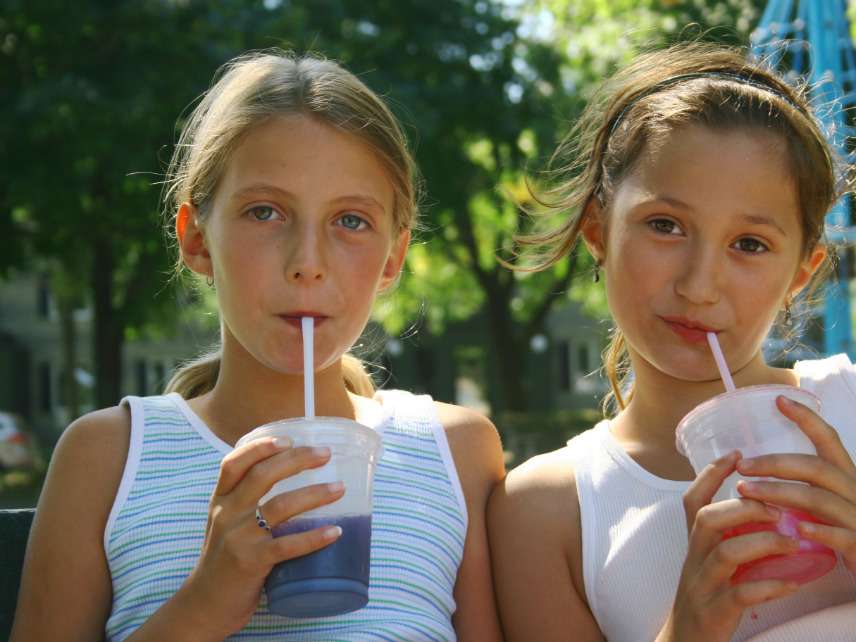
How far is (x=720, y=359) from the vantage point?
227 cm

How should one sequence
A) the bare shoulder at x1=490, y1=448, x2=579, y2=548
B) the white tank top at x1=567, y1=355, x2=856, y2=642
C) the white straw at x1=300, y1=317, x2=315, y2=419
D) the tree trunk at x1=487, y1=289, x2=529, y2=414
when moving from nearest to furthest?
the white straw at x1=300, y1=317, x2=315, y2=419, the white tank top at x1=567, y1=355, x2=856, y2=642, the bare shoulder at x1=490, y1=448, x2=579, y2=548, the tree trunk at x1=487, y1=289, x2=529, y2=414

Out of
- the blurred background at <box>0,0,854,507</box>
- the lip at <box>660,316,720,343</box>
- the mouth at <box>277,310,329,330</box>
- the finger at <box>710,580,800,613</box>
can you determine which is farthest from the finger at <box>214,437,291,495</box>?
the blurred background at <box>0,0,854,507</box>

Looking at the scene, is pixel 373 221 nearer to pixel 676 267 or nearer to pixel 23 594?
pixel 676 267

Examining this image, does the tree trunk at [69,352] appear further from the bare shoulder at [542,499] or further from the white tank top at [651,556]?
the white tank top at [651,556]

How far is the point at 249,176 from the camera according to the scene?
254 cm

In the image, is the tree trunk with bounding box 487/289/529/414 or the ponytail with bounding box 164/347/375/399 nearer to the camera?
the ponytail with bounding box 164/347/375/399

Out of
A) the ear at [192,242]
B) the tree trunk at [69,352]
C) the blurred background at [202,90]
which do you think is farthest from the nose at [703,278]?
the tree trunk at [69,352]

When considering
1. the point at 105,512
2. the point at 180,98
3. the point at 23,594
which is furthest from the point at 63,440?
the point at 180,98

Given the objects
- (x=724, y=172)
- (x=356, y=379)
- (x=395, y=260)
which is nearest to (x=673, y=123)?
(x=724, y=172)

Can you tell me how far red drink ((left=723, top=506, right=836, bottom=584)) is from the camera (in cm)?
192

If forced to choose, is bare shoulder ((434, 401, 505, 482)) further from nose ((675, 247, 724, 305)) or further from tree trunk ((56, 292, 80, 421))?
tree trunk ((56, 292, 80, 421))

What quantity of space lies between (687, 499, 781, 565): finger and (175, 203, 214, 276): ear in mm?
1382

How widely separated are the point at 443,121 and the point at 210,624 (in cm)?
1441

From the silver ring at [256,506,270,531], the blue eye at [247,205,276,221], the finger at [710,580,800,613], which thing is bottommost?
the finger at [710,580,800,613]
